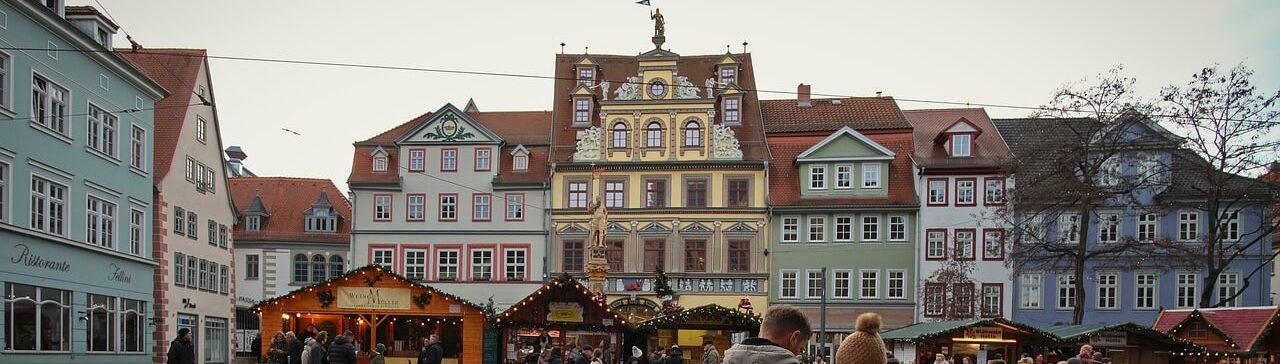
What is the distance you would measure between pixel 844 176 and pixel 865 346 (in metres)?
42.6

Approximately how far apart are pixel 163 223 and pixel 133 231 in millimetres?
5326

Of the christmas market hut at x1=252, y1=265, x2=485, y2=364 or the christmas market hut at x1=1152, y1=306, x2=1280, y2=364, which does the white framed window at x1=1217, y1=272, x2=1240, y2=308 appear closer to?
the christmas market hut at x1=1152, y1=306, x2=1280, y2=364

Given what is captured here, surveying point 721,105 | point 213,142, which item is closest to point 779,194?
point 721,105

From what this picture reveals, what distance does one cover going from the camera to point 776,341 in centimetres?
602

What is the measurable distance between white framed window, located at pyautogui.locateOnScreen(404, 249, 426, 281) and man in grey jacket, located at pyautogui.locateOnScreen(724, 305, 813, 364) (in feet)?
149

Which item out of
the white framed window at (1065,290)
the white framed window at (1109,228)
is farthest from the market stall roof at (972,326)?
the white framed window at (1109,228)

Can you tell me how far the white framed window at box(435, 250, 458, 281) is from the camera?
5056 cm

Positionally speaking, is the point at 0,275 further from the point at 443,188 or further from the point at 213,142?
the point at 443,188

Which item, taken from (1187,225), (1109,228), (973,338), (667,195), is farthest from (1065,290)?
(973,338)

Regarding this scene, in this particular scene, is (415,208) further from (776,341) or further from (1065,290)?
(776,341)

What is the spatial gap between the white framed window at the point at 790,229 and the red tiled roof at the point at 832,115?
14.0 feet

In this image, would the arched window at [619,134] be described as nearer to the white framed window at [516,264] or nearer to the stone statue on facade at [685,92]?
the stone statue on facade at [685,92]

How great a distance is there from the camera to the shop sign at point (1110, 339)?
30656 millimetres

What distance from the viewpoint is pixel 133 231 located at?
31953 millimetres
